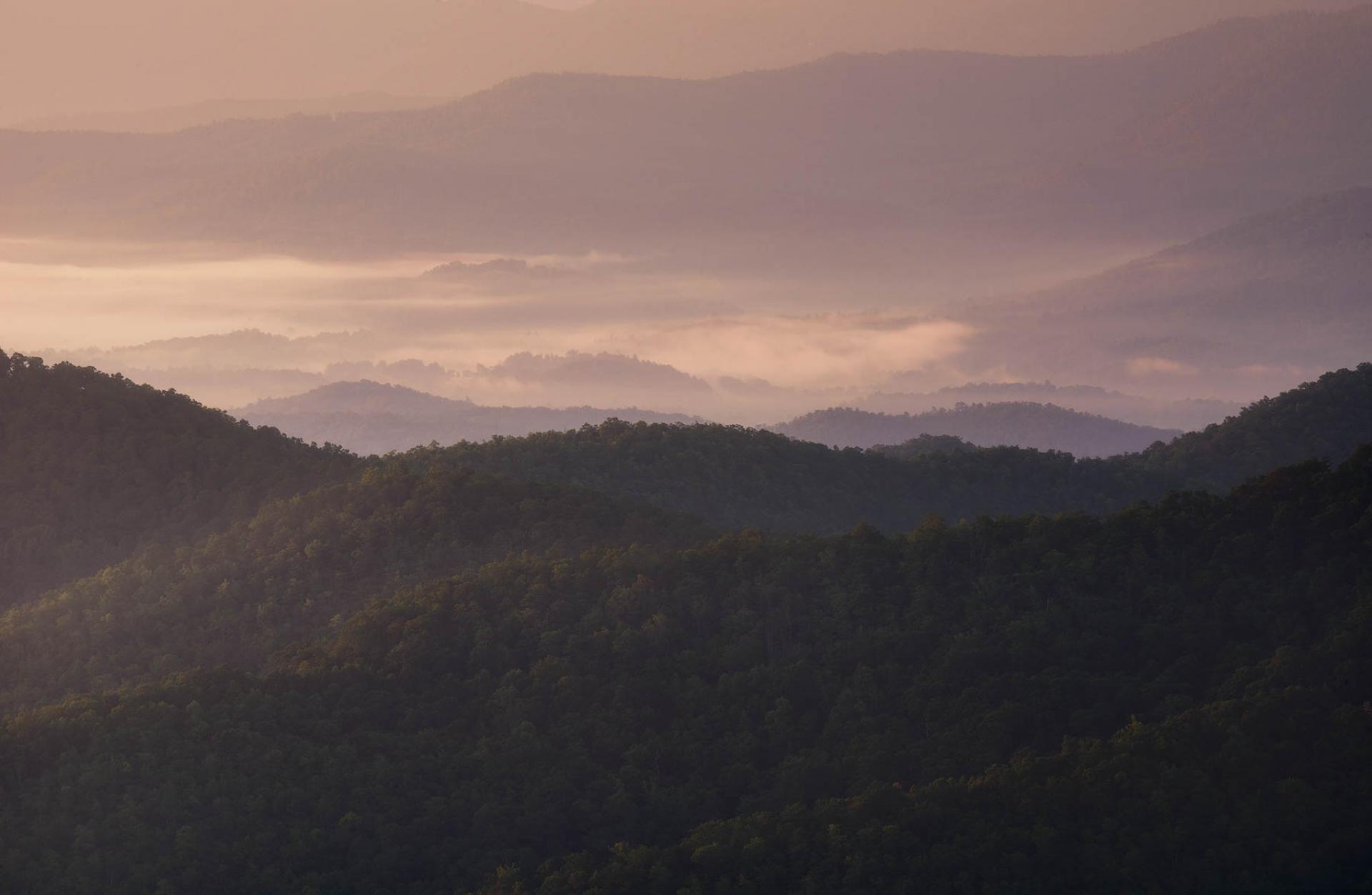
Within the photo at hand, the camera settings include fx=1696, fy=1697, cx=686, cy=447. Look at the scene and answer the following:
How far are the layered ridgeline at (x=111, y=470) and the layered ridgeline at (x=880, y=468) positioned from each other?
7830 millimetres

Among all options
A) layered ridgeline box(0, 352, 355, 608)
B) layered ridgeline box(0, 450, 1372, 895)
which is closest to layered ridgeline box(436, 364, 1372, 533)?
layered ridgeline box(0, 352, 355, 608)

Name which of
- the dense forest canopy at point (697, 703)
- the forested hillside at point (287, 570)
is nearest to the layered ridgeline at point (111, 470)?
the forested hillside at point (287, 570)

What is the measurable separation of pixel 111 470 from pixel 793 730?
37697mm

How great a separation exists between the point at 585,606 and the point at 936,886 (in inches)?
685

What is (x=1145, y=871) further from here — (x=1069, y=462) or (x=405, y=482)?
(x=1069, y=462)

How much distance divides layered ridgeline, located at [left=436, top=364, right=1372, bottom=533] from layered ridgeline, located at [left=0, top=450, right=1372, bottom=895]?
20080mm

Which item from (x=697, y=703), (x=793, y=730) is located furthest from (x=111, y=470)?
(x=793, y=730)

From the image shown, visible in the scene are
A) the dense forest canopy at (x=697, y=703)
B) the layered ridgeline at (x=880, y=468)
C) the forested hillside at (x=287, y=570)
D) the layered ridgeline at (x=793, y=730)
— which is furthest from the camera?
the layered ridgeline at (x=880, y=468)

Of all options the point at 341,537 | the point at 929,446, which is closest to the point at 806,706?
the point at 341,537

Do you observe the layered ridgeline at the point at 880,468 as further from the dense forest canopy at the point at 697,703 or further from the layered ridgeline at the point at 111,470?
the dense forest canopy at the point at 697,703

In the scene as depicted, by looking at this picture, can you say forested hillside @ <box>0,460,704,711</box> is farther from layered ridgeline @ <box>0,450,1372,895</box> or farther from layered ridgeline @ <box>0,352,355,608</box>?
layered ridgeline @ <box>0,450,1372,895</box>

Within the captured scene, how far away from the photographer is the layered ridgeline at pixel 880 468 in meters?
73.4

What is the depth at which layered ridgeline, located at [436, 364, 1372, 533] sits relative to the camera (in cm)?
7344

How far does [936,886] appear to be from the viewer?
111ft
